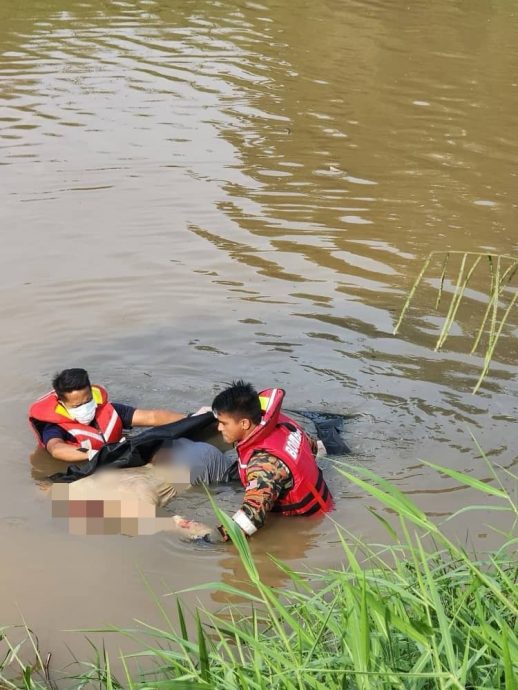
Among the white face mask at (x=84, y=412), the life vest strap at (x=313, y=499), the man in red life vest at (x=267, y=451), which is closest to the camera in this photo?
the man in red life vest at (x=267, y=451)

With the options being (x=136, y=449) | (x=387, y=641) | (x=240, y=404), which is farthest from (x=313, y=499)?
(x=387, y=641)

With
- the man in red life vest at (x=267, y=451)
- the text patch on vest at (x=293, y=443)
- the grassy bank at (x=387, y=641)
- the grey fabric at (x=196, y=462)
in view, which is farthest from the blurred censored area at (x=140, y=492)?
the grassy bank at (x=387, y=641)

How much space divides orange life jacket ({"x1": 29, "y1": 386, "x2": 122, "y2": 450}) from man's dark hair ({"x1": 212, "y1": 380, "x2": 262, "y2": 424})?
3.43 ft

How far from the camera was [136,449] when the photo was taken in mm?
5988

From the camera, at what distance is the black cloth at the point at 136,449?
5898 mm

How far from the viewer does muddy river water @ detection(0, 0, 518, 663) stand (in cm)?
554

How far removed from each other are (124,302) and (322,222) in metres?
2.21

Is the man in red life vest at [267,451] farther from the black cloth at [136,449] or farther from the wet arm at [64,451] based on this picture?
the wet arm at [64,451]

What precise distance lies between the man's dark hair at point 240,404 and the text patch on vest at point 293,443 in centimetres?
19

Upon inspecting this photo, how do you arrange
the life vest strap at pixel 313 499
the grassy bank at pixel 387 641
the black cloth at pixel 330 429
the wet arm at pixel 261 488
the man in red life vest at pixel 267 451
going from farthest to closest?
the black cloth at pixel 330 429, the life vest strap at pixel 313 499, the man in red life vest at pixel 267 451, the wet arm at pixel 261 488, the grassy bank at pixel 387 641

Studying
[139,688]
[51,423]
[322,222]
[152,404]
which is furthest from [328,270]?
[139,688]

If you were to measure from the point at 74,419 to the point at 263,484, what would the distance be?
1.39 metres

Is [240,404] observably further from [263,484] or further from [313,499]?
[313,499]

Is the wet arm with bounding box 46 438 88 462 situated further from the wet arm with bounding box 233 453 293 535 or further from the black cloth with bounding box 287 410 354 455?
the black cloth with bounding box 287 410 354 455
